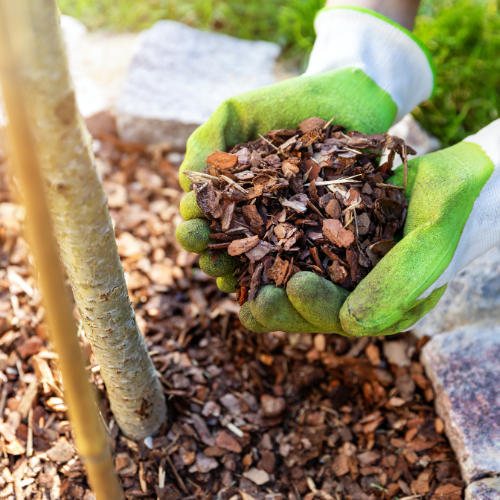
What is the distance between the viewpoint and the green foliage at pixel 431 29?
286cm

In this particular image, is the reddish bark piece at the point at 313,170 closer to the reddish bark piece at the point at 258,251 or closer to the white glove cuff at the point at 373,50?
the reddish bark piece at the point at 258,251

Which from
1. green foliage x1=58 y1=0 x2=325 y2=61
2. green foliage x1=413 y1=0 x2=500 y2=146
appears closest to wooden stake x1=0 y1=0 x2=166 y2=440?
green foliage x1=413 y1=0 x2=500 y2=146

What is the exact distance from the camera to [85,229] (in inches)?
38.4

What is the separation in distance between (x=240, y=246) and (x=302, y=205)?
0.78 ft

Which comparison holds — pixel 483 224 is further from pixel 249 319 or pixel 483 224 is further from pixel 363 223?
pixel 249 319

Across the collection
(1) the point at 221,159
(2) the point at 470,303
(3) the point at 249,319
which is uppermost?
(1) the point at 221,159

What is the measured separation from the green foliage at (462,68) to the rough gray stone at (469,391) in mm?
1431

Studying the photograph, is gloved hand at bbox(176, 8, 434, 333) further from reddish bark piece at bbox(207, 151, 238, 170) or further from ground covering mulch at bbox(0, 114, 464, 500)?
ground covering mulch at bbox(0, 114, 464, 500)

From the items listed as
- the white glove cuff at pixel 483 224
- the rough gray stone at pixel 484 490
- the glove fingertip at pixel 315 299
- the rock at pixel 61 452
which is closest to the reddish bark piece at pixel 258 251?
the glove fingertip at pixel 315 299

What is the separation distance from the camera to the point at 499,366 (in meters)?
1.70

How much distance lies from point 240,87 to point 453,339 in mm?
1895

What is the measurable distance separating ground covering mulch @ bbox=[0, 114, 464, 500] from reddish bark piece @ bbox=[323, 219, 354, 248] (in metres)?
0.72

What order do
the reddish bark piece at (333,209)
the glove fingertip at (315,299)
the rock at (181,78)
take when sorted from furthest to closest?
the rock at (181,78) → the reddish bark piece at (333,209) → the glove fingertip at (315,299)

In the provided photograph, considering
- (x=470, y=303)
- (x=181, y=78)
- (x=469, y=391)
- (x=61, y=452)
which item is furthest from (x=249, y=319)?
(x=181, y=78)
